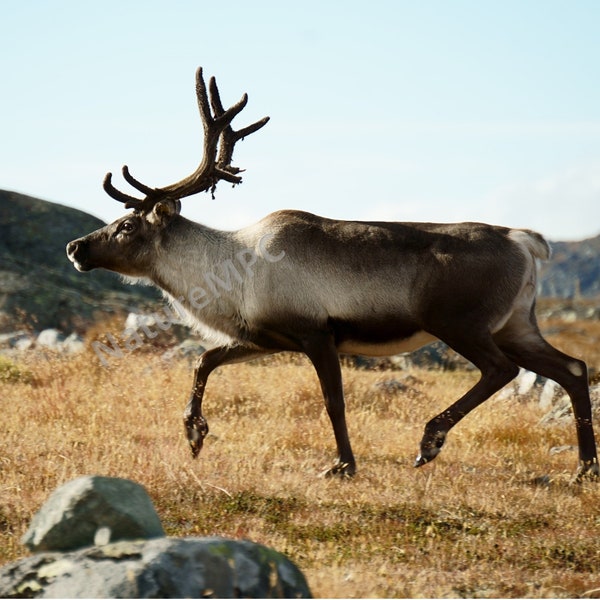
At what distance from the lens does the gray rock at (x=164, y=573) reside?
367 centimetres

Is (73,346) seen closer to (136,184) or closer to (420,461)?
(136,184)

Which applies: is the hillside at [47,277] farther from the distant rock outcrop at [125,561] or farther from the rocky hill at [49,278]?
the distant rock outcrop at [125,561]

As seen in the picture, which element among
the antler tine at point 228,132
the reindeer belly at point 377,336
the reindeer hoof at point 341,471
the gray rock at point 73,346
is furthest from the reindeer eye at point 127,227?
the gray rock at point 73,346

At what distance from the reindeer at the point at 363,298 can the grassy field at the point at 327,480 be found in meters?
0.54

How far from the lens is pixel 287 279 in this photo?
7.72m

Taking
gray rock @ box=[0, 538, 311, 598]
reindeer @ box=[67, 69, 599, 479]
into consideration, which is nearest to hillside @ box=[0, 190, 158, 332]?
reindeer @ box=[67, 69, 599, 479]

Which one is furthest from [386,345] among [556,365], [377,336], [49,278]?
[49,278]

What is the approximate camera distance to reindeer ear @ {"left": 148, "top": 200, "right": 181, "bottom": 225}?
8273 mm

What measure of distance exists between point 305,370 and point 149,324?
361cm

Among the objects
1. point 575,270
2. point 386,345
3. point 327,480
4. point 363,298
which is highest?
point 575,270

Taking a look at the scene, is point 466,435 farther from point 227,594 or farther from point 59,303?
point 59,303

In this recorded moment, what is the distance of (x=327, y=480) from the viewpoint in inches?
280

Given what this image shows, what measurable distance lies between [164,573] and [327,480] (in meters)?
3.49

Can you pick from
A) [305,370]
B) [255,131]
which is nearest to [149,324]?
[305,370]
